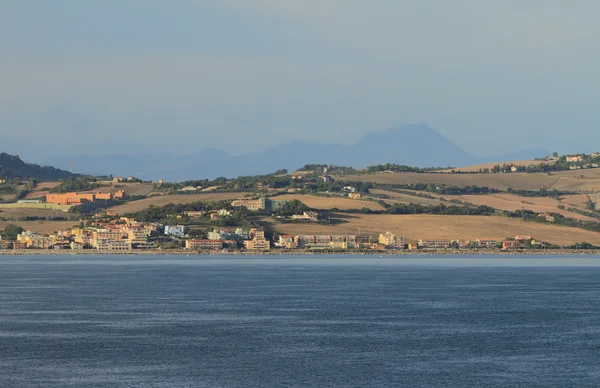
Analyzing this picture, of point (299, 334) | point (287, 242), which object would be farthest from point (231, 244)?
point (299, 334)

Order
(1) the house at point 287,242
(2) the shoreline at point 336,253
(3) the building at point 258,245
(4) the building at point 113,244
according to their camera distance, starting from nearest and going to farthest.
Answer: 1. (2) the shoreline at point 336,253
2. (3) the building at point 258,245
3. (1) the house at point 287,242
4. (4) the building at point 113,244

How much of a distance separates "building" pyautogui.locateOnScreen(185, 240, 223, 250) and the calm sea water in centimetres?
9171

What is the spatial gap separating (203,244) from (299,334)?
443 feet

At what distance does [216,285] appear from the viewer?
9394 centimetres

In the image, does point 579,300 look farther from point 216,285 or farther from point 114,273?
point 114,273

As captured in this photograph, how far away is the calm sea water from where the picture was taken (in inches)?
1766

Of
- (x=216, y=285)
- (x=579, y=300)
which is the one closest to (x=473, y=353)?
(x=579, y=300)

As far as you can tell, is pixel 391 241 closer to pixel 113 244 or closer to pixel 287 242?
pixel 287 242

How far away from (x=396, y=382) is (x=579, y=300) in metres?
37.2

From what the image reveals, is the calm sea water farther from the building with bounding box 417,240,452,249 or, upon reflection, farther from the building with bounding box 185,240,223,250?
the building with bounding box 417,240,452,249

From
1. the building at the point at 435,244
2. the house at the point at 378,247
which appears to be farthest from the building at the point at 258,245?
the building at the point at 435,244

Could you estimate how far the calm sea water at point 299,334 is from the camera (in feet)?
147

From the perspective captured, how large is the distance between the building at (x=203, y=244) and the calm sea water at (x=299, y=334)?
9171 centimetres

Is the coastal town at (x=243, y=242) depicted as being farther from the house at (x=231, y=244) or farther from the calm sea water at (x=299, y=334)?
the calm sea water at (x=299, y=334)
